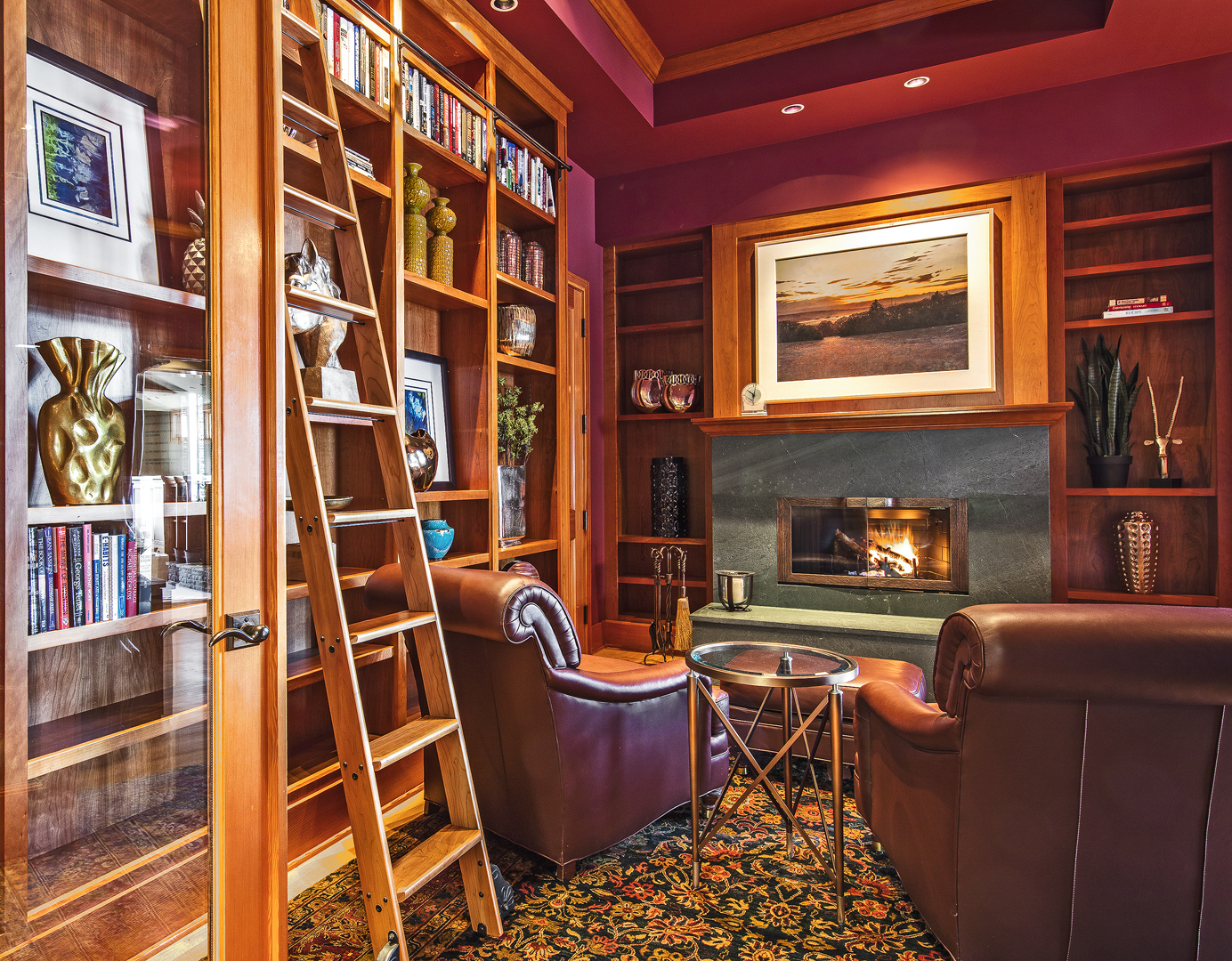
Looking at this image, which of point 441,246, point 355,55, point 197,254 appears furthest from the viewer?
Answer: point 441,246

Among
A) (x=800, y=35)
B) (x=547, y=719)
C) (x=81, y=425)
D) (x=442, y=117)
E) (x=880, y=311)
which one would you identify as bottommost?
(x=547, y=719)

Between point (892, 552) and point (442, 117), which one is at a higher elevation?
point (442, 117)

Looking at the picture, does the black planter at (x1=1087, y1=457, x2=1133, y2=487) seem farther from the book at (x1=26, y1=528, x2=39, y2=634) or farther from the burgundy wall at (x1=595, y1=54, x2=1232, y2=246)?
the book at (x1=26, y1=528, x2=39, y2=634)

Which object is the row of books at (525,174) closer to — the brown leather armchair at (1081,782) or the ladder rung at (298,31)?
the ladder rung at (298,31)

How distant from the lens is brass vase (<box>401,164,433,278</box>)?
108 inches

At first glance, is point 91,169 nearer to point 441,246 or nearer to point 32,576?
point 32,576

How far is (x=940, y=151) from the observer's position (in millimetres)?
3863

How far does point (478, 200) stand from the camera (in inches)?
122

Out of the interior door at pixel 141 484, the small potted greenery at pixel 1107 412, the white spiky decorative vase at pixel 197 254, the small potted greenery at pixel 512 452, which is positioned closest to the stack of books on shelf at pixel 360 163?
the interior door at pixel 141 484

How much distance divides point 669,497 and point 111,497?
3.73m

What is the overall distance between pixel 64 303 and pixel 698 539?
154 inches

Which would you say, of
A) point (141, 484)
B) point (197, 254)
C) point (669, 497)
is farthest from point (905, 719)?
point (669, 497)

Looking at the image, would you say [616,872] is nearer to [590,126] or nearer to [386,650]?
[386,650]

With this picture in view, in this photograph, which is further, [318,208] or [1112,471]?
[1112,471]
